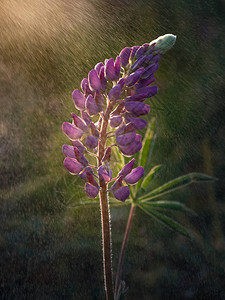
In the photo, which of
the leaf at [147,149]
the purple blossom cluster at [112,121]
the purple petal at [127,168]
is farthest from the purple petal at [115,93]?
the leaf at [147,149]

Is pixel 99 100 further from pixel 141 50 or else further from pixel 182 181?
pixel 182 181

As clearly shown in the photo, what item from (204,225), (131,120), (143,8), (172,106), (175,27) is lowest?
(204,225)

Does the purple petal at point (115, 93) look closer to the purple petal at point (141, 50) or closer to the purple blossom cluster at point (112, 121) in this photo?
the purple blossom cluster at point (112, 121)

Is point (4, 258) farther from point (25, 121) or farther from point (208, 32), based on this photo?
point (208, 32)

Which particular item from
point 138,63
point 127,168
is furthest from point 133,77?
point 127,168

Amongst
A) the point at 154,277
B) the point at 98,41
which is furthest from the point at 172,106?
the point at 154,277

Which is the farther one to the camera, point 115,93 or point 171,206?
point 171,206

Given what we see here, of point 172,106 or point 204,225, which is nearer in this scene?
point 204,225
